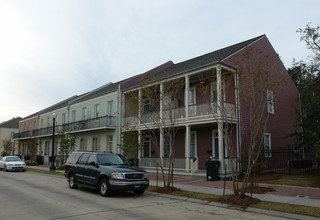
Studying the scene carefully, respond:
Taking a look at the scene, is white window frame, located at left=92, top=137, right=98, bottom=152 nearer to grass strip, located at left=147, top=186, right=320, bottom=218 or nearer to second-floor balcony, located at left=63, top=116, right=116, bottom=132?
second-floor balcony, located at left=63, top=116, right=116, bottom=132

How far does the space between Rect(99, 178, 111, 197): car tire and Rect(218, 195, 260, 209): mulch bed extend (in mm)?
4122

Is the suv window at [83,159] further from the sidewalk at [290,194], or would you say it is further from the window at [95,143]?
the window at [95,143]

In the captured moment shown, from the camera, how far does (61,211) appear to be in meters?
8.05

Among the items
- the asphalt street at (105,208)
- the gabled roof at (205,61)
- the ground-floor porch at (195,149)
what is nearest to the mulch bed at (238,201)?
the asphalt street at (105,208)

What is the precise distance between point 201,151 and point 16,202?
13.0m

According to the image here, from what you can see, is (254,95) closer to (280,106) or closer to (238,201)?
(238,201)

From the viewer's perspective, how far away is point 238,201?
31.0 feet

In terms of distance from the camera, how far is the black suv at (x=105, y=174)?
34.9 feet

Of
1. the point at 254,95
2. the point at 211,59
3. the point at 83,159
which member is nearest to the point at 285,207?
the point at 254,95

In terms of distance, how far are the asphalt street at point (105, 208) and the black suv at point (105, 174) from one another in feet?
1.43

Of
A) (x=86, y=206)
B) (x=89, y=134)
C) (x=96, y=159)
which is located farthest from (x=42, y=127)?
(x=86, y=206)

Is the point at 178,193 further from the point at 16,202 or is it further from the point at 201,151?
the point at 201,151

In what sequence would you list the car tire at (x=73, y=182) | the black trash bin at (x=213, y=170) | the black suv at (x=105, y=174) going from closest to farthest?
the black suv at (x=105, y=174), the car tire at (x=73, y=182), the black trash bin at (x=213, y=170)

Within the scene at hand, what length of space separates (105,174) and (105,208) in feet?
7.76
